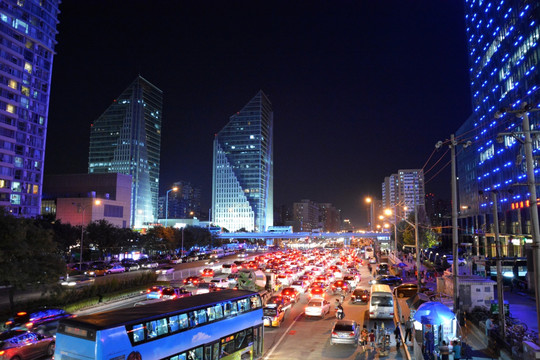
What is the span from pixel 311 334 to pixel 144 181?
162911 millimetres

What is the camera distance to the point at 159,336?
12.9 m

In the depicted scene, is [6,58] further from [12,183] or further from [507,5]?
[507,5]

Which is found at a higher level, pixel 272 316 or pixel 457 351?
pixel 457 351

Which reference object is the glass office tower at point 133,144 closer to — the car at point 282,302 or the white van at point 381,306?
the car at point 282,302

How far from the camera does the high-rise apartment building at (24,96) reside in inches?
2928

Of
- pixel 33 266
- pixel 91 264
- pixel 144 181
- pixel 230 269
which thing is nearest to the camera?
pixel 33 266

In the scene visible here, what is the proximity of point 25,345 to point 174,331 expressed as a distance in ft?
26.6

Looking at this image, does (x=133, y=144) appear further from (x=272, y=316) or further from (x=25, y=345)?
(x=25, y=345)

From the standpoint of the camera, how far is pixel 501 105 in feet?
223

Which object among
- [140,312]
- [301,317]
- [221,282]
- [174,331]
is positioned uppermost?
[140,312]

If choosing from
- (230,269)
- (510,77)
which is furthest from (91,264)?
(510,77)

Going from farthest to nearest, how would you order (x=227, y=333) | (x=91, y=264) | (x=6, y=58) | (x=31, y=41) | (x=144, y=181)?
(x=144, y=181) → (x=31, y=41) → (x=6, y=58) → (x=91, y=264) → (x=227, y=333)

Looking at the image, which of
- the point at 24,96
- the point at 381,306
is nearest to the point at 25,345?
the point at 381,306

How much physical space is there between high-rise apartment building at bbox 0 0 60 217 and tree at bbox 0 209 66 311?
173 ft
